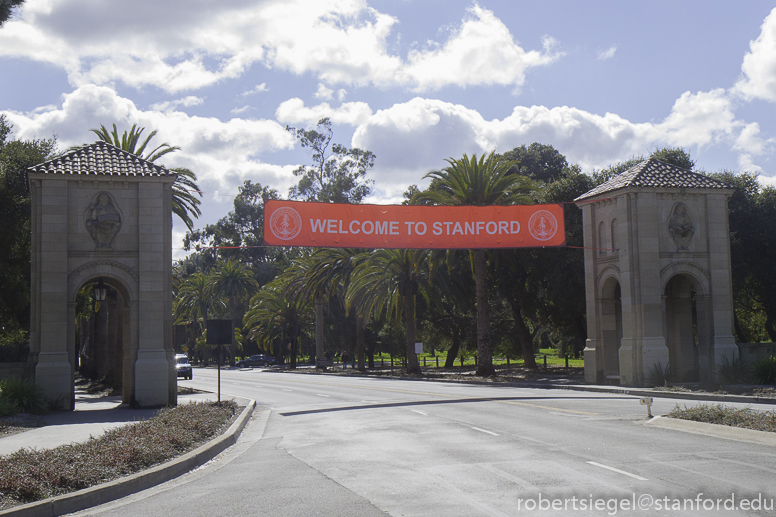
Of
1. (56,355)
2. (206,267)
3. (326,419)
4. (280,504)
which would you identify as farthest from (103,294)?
(206,267)

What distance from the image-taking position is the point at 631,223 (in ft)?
89.8

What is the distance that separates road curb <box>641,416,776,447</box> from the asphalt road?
0.31 m

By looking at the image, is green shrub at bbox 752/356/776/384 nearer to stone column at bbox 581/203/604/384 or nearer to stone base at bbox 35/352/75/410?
stone column at bbox 581/203/604/384

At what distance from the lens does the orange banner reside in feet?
82.6

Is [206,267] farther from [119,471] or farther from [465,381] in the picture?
[119,471]

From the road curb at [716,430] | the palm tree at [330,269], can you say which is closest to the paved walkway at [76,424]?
the road curb at [716,430]

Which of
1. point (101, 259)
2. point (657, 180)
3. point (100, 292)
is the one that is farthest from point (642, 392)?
point (100, 292)

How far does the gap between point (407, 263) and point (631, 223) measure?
17409mm

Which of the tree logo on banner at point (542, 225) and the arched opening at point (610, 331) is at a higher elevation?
the tree logo on banner at point (542, 225)

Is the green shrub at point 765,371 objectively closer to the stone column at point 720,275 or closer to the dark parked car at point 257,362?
the stone column at point 720,275

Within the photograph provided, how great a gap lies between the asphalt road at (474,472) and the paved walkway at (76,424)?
128 inches

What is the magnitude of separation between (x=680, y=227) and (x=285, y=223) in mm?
15302

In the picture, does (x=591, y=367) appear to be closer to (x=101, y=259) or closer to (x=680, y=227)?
(x=680, y=227)

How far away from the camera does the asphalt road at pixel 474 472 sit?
7.66m
